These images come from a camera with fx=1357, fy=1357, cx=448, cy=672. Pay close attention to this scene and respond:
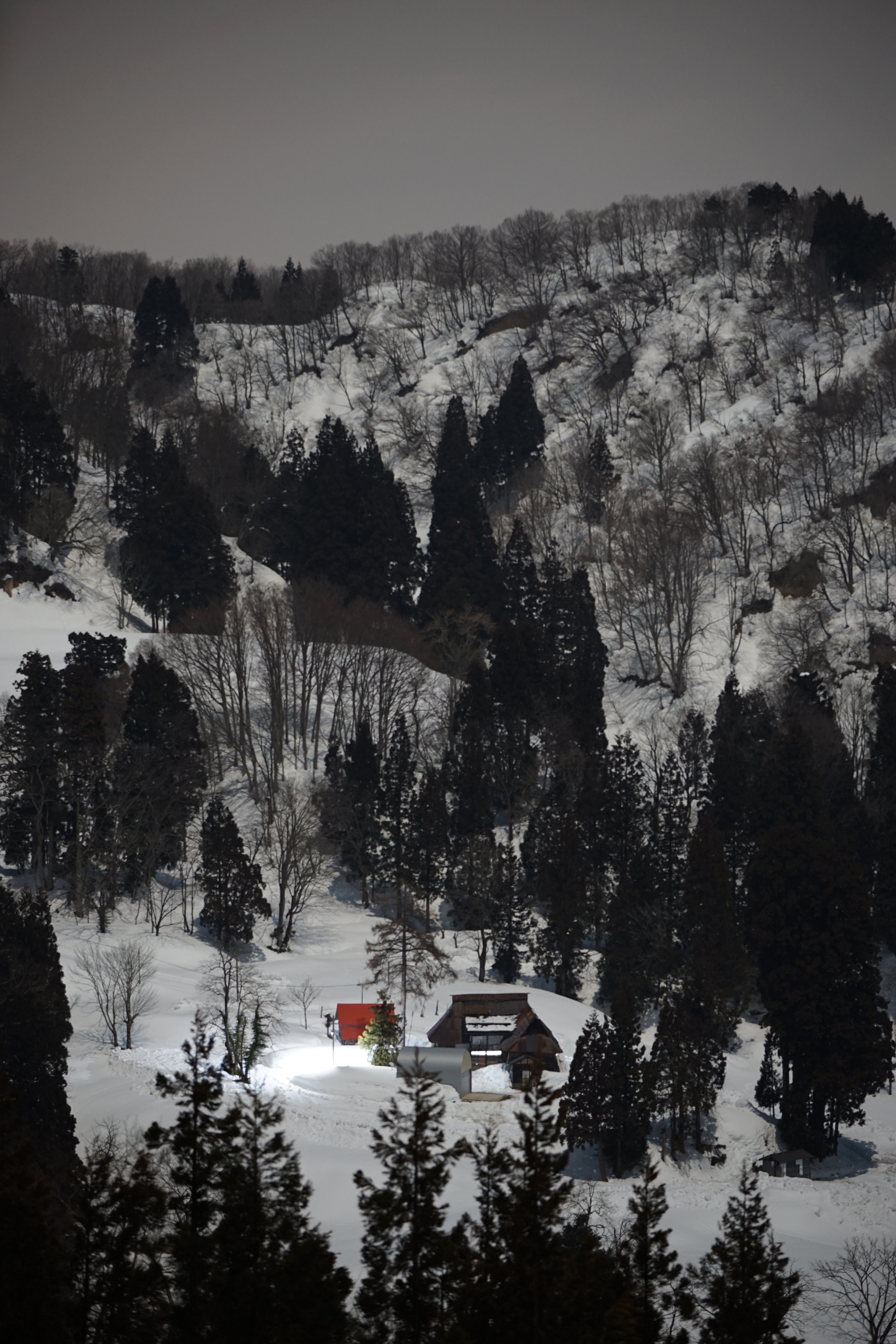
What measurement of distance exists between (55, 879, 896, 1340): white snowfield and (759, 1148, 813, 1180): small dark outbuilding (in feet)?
1.26

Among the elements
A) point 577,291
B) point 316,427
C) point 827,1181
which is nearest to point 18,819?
point 827,1181

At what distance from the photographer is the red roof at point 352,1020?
40.7m

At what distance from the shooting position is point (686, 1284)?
20.9 metres

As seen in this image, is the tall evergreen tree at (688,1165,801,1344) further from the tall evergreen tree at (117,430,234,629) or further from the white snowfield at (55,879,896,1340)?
the tall evergreen tree at (117,430,234,629)

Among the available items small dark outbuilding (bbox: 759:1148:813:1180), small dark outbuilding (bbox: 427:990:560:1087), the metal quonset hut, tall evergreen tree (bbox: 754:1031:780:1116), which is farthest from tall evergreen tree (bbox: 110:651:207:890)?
small dark outbuilding (bbox: 759:1148:813:1180)

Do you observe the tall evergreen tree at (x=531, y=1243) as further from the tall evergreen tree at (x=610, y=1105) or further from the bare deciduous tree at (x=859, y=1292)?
the tall evergreen tree at (x=610, y=1105)

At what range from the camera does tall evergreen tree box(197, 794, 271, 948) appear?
4666cm

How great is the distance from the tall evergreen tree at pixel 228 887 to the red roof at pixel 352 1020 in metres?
7.16

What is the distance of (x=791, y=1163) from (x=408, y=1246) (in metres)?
22.3

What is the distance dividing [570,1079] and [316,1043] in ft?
27.2

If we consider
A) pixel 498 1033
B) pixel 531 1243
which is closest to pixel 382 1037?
pixel 498 1033

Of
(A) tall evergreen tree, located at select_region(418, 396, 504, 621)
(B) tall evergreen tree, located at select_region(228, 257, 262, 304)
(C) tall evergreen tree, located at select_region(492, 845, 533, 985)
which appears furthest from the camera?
(B) tall evergreen tree, located at select_region(228, 257, 262, 304)

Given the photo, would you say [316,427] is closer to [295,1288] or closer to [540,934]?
[540,934]

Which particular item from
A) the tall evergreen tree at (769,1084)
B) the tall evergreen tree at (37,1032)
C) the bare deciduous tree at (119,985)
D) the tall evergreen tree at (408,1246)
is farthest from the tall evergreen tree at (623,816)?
the tall evergreen tree at (408,1246)
